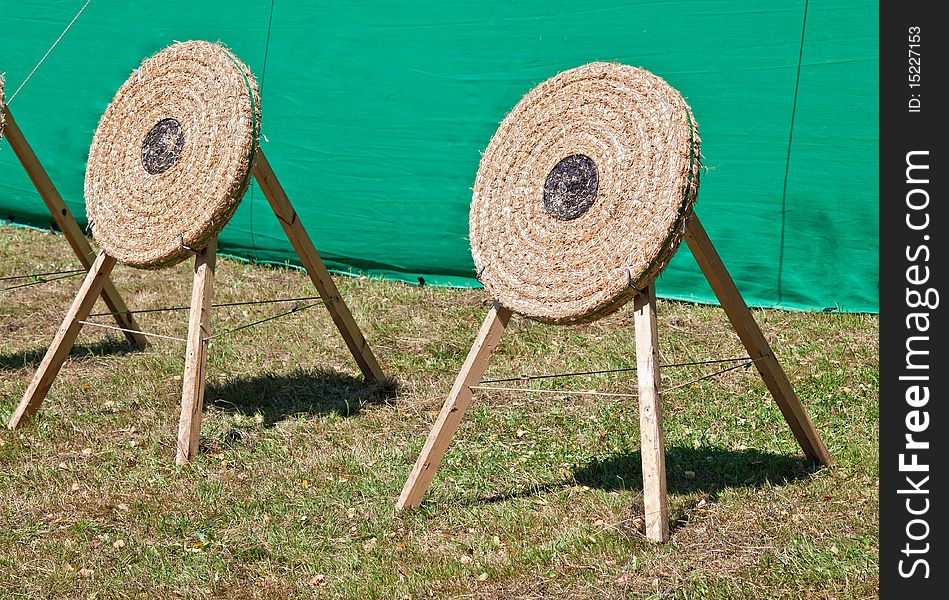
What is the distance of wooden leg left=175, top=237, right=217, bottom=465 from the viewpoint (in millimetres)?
4668

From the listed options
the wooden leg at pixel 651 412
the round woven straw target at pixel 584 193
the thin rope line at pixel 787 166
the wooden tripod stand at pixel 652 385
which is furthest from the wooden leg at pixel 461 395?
the thin rope line at pixel 787 166

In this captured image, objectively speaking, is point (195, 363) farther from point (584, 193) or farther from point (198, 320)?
point (584, 193)

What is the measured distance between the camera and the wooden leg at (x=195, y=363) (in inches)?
184

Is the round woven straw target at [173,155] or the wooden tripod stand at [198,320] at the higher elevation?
the round woven straw target at [173,155]

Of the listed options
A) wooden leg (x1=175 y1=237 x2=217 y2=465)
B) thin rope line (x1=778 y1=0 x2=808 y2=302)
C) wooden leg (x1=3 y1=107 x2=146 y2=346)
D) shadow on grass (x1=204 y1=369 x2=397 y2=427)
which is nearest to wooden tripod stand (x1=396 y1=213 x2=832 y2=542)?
wooden leg (x1=175 y1=237 x2=217 y2=465)

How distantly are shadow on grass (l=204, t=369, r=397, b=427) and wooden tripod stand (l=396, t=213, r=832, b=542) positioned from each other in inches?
46.2

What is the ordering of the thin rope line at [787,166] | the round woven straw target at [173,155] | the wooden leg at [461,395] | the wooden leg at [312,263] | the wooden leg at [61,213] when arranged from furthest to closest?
the thin rope line at [787,166], the wooden leg at [61,213], the wooden leg at [312,263], the round woven straw target at [173,155], the wooden leg at [461,395]

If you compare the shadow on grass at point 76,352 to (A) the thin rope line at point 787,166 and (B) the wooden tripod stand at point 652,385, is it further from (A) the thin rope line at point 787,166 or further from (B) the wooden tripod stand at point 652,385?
(A) the thin rope line at point 787,166

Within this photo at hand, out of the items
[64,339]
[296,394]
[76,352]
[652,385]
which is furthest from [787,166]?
[76,352]

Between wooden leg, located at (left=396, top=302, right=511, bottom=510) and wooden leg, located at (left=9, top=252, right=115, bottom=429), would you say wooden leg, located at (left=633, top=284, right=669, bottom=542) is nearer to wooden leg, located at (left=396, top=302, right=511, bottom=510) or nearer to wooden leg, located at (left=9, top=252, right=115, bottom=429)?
wooden leg, located at (left=396, top=302, right=511, bottom=510)

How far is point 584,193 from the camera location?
396 centimetres

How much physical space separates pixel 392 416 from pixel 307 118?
→ 329 centimetres

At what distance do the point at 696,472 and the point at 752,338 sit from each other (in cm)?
66

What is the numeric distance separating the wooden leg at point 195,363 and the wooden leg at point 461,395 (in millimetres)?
1117
